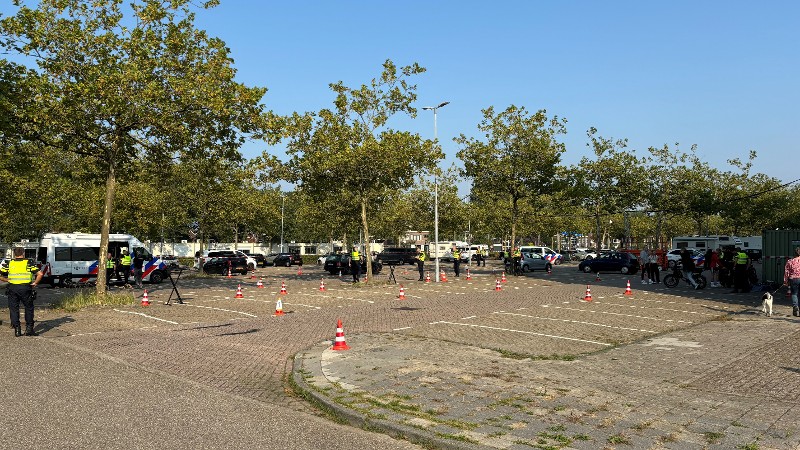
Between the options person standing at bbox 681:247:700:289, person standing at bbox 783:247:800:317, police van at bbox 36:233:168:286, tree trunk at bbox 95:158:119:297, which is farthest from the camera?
police van at bbox 36:233:168:286

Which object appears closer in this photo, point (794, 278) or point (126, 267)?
point (794, 278)

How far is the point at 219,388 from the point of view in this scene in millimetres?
8062

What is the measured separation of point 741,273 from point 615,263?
18.6 m

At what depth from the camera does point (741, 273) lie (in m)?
23.2

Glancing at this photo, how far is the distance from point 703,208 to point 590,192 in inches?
427

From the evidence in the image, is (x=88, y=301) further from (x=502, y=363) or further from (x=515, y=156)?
(x=515, y=156)

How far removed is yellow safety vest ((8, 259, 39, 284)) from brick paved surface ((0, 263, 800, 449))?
121 centimetres

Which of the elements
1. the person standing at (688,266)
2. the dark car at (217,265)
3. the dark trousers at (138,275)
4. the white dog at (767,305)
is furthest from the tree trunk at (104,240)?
the person standing at (688,266)

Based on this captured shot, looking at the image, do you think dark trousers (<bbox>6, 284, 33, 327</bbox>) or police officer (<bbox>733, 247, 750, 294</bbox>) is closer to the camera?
dark trousers (<bbox>6, 284, 33, 327</bbox>)

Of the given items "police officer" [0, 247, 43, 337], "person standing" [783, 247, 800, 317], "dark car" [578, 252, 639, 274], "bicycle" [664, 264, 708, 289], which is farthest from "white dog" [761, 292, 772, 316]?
"dark car" [578, 252, 639, 274]

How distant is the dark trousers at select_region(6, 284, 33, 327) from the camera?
12.3m

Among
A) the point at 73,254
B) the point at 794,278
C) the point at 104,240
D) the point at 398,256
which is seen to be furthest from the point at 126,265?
the point at 398,256

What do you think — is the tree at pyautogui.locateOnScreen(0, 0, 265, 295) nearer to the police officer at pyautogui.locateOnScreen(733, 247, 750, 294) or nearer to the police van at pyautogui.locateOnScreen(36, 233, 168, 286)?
the police van at pyautogui.locateOnScreen(36, 233, 168, 286)

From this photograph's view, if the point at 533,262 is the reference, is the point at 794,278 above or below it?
above
